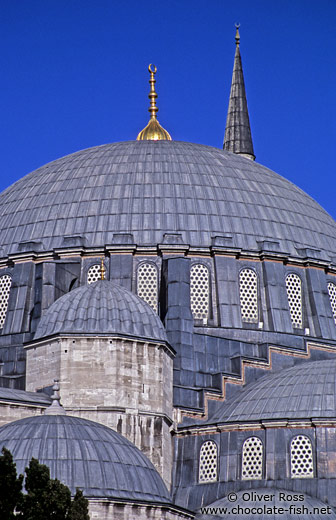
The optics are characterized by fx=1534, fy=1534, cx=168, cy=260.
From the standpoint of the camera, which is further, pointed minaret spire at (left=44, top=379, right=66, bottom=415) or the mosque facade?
the mosque facade

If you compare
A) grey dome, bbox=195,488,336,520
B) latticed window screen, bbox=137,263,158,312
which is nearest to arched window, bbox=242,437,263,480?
grey dome, bbox=195,488,336,520

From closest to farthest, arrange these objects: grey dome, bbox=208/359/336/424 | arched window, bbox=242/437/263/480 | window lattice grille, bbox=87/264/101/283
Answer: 1. arched window, bbox=242/437/263/480
2. grey dome, bbox=208/359/336/424
3. window lattice grille, bbox=87/264/101/283

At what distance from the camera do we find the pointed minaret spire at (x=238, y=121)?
82812mm

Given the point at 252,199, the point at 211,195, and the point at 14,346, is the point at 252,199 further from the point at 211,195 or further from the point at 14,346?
the point at 14,346

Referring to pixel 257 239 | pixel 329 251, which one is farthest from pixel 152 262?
pixel 329 251

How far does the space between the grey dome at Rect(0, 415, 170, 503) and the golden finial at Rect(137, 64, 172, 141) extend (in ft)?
87.1

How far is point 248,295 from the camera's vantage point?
6200 centimetres

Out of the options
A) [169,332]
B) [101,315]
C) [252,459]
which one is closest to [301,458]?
[252,459]

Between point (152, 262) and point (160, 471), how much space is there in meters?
11.4

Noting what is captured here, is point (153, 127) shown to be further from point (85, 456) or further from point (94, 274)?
point (85, 456)

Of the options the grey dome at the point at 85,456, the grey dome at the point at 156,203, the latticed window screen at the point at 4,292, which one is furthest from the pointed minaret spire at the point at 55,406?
the grey dome at the point at 156,203

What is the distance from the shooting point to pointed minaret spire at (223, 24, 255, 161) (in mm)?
82812

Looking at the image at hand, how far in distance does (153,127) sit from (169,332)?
57.3 ft

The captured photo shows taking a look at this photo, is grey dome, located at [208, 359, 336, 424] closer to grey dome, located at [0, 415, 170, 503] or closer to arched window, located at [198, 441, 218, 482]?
arched window, located at [198, 441, 218, 482]
